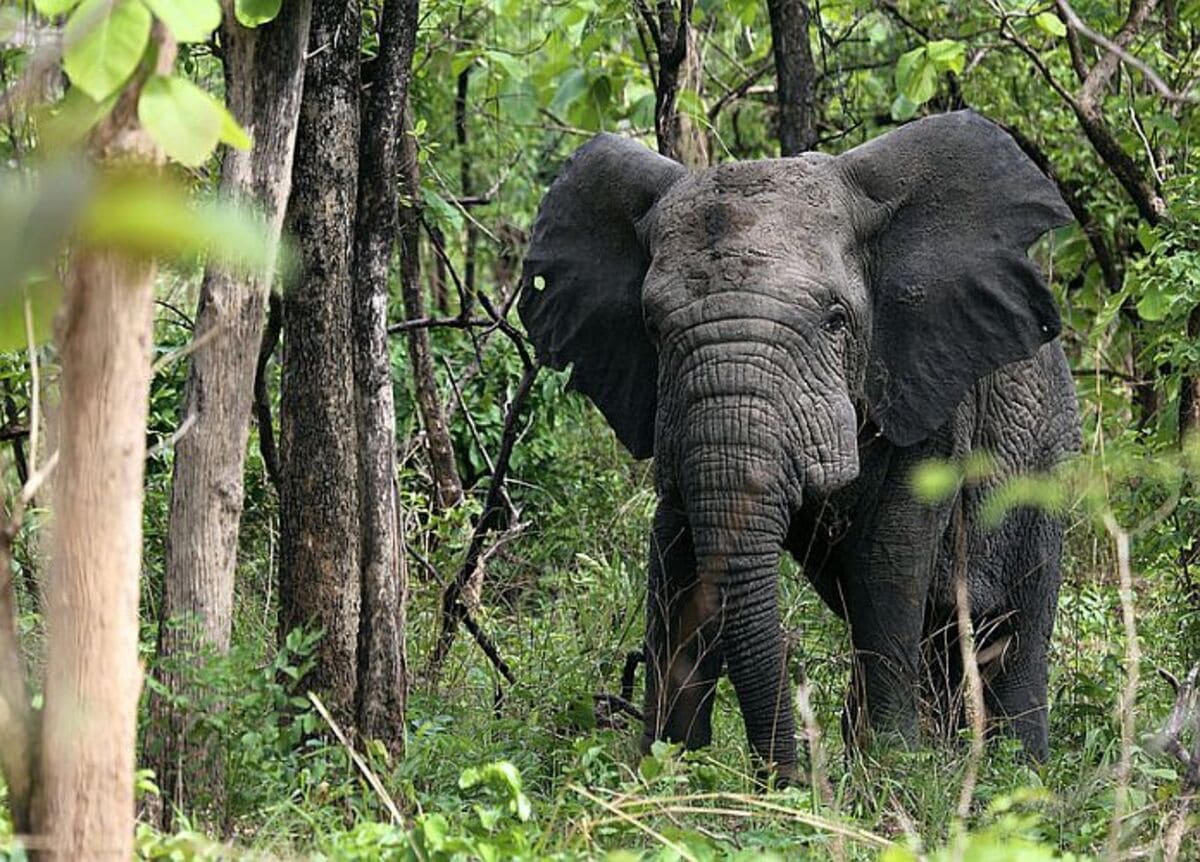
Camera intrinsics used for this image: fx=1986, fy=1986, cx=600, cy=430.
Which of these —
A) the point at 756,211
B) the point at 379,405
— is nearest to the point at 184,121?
the point at 379,405

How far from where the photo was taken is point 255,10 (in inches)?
180

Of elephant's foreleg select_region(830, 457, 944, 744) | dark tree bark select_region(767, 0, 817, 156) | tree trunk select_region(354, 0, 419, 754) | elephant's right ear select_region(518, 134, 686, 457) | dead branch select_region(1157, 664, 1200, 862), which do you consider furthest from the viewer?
dark tree bark select_region(767, 0, 817, 156)

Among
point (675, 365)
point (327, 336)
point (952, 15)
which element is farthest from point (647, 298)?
point (952, 15)

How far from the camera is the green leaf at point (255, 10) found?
4.54 meters

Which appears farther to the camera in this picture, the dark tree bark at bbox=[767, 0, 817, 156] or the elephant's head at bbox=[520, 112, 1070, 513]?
the dark tree bark at bbox=[767, 0, 817, 156]

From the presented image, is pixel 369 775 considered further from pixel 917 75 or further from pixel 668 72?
pixel 917 75

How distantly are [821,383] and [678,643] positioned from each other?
0.99 m

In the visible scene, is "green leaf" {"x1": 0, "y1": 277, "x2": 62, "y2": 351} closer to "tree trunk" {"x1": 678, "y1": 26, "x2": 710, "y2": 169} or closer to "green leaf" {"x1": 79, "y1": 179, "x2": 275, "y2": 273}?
"green leaf" {"x1": 79, "y1": 179, "x2": 275, "y2": 273}

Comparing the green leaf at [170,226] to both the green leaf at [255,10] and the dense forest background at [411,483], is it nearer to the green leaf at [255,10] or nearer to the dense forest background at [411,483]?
the dense forest background at [411,483]

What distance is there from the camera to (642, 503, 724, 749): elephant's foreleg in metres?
6.41

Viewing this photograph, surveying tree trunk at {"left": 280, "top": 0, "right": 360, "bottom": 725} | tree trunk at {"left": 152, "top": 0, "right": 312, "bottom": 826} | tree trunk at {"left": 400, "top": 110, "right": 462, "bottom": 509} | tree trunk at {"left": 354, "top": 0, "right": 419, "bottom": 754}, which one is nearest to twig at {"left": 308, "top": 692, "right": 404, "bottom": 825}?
tree trunk at {"left": 152, "top": 0, "right": 312, "bottom": 826}

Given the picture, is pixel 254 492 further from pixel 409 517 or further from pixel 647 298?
pixel 647 298

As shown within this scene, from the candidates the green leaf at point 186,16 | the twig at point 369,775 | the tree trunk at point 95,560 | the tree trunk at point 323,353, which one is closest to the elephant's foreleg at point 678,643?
the tree trunk at point 323,353

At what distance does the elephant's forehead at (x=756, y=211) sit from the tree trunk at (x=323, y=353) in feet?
4.50
